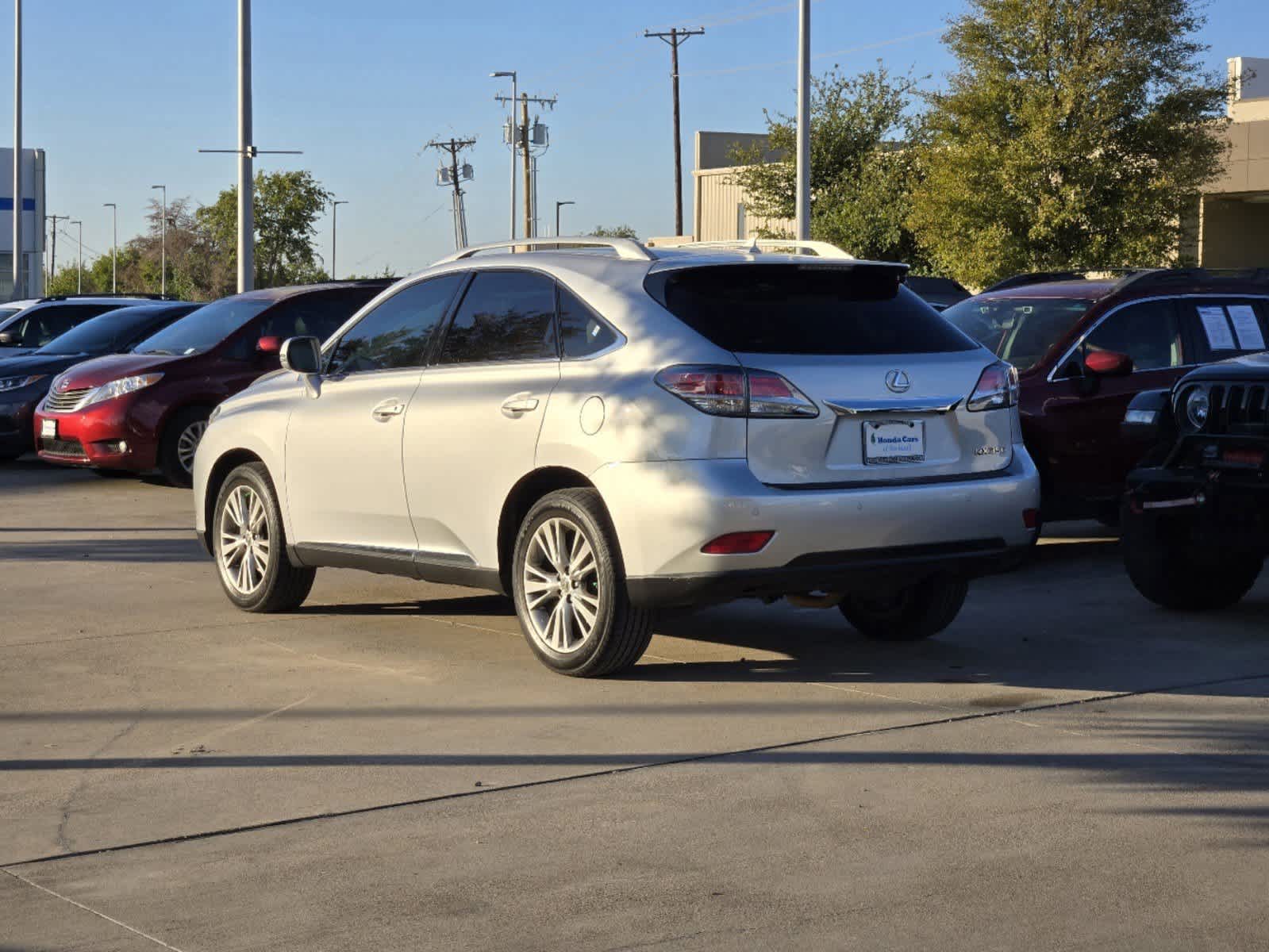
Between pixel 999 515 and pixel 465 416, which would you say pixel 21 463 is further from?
pixel 999 515

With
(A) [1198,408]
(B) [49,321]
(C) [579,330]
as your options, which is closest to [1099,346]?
(A) [1198,408]

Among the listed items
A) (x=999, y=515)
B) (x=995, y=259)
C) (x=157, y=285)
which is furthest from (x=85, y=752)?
(x=157, y=285)

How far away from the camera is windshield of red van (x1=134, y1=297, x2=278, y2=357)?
1569 cm

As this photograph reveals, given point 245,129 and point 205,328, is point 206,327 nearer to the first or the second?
point 205,328

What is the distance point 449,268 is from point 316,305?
7731mm

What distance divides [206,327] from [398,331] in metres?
7.87

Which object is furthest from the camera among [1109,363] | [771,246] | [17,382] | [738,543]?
[17,382]

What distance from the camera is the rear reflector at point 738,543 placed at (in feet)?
22.5

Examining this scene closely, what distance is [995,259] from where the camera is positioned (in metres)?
39.2

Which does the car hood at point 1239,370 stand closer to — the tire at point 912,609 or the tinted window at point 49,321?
the tire at point 912,609

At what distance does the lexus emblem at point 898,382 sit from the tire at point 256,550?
10.5 ft

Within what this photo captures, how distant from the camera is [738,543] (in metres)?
A: 6.88

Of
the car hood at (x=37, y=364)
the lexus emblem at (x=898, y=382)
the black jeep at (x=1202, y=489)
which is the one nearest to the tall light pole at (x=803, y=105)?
the car hood at (x=37, y=364)

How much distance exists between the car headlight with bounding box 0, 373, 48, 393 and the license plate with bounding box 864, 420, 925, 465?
12.5m
